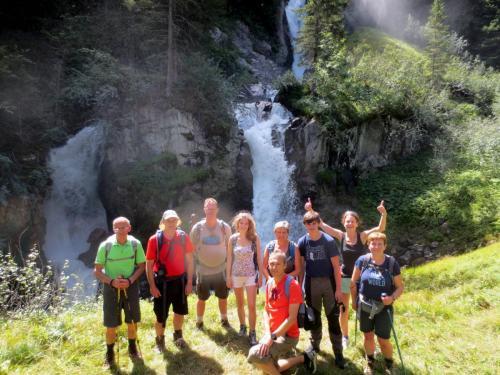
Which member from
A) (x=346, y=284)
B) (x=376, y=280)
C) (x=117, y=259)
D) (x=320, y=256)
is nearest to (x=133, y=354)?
(x=117, y=259)

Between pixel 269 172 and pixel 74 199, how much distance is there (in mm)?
9673

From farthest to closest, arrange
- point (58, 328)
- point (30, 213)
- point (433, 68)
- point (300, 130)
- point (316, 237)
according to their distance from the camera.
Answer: point (433, 68) → point (300, 130) → point (30, 213) → point (58, 328) → point (316, 237)

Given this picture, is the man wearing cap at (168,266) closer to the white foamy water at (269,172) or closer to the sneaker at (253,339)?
the sneaker at (253,339)

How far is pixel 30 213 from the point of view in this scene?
12977 mm

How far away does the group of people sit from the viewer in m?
3.98

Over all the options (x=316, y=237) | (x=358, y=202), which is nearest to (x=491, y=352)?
(x=316, y=237)

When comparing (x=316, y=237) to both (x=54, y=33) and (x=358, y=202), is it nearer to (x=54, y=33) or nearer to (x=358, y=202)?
(x=358, y=202)

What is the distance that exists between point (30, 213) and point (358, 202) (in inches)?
606

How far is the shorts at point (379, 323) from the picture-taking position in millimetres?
4211

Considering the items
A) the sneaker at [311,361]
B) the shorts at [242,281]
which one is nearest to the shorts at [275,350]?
the sneaker at [311,361]

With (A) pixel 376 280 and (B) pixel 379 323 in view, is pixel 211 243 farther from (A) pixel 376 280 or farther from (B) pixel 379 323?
(B) pixel 379 323

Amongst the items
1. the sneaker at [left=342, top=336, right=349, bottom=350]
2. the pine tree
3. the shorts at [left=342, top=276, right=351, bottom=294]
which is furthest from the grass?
the pine tree

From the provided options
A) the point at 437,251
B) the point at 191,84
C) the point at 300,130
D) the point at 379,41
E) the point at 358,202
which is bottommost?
the point at 437,251

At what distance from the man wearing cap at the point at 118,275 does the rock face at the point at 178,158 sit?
1047 centimetres
